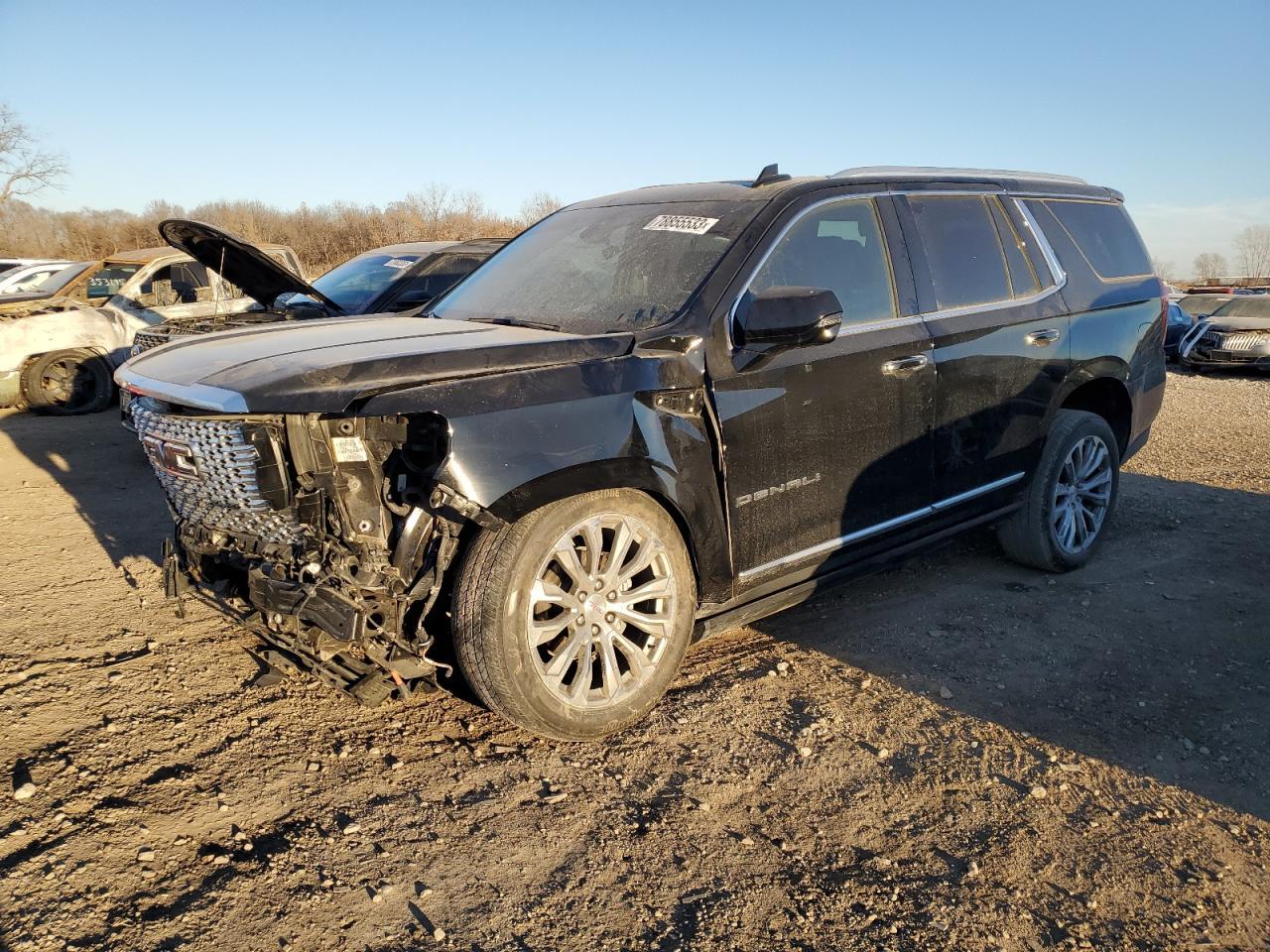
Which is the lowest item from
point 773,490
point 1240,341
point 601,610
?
point 1240,341

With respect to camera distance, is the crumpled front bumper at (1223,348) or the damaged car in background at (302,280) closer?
the damaged car in background at (302,280)

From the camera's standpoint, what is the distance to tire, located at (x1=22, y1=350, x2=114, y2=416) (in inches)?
398

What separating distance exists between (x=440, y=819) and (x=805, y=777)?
3.98 ft

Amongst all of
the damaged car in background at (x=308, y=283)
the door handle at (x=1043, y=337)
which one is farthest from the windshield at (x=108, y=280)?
the door handle at (x=1043, y=337)

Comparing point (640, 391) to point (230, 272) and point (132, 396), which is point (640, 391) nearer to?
point (132, 396)

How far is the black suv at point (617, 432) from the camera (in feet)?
9.58

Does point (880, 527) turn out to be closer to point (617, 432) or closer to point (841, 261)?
point (841, 261)

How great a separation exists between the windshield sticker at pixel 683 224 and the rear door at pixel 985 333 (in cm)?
100

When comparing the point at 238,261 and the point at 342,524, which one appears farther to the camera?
the point at 238,261

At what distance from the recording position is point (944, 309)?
4.25 meters

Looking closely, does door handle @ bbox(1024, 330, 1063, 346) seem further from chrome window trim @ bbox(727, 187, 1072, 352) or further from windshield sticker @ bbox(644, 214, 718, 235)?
windshield sticker @ bbox(644, 214, 718, 235)

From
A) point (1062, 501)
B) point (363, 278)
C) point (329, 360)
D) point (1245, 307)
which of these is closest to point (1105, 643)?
point (1062, 501)

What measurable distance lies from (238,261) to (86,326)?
5.05 m

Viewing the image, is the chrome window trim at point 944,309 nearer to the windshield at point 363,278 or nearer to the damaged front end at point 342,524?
the damaged front end at point 342,524
